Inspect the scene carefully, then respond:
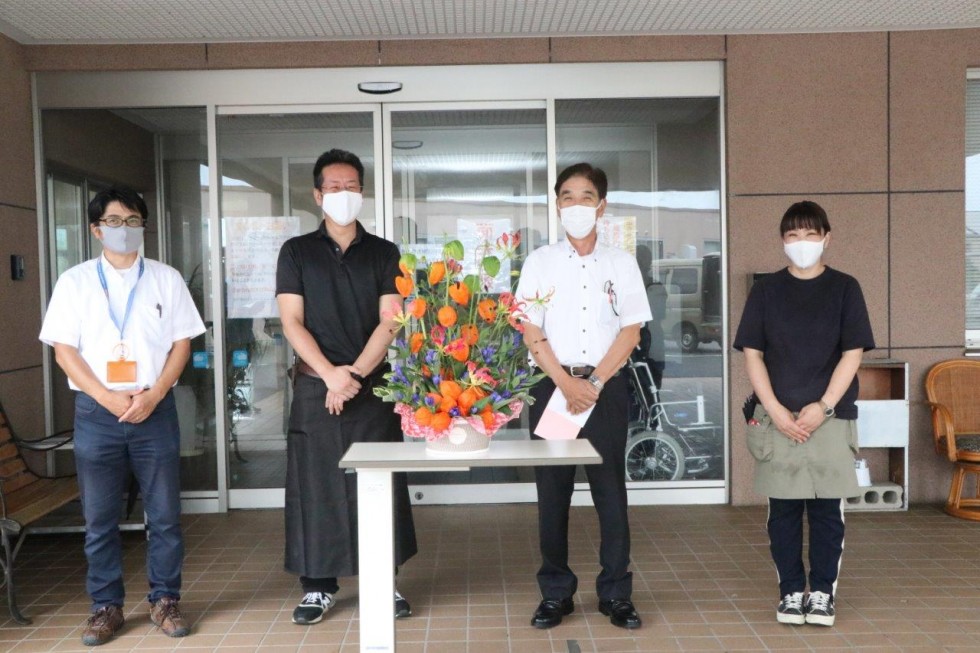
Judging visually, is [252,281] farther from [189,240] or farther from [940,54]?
[940,54]

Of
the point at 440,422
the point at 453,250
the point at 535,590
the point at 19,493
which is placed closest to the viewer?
the point at 440,422

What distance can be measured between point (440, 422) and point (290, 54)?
3.54 m

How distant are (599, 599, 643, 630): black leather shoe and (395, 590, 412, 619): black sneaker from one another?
0.85 m

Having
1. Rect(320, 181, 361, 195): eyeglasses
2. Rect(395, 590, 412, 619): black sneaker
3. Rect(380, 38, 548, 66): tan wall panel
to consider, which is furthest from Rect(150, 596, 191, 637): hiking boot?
Rect(380, 38, 548, 66): tan wall panel

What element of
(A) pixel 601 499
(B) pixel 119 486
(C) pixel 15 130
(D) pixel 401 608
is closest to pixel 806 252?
(A) pixel 601 499

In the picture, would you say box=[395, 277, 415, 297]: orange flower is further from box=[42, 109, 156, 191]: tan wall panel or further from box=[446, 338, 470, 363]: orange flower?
box=[42, 109, 156, 191]: tan wall panel

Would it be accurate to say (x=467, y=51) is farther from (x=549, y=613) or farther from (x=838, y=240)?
(x=549, y=613)

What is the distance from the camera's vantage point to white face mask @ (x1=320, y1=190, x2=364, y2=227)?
3.57 metres

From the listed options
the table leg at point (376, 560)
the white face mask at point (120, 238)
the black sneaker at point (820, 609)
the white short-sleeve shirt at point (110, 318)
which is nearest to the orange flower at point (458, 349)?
the table leg at point (376, 560)

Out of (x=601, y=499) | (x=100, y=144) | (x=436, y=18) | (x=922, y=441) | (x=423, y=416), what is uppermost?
(x=436, y=18)

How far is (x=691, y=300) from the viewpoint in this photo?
5520 millimetres

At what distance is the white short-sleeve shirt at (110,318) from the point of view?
3465 mm

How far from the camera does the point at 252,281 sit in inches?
217

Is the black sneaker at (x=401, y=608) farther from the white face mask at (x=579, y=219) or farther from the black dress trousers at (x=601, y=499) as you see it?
the white face mask at (x=579, y=219)
